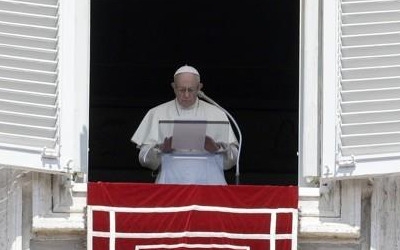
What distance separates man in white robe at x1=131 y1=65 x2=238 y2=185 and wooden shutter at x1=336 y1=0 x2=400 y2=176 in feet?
2.54

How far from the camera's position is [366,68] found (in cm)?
836

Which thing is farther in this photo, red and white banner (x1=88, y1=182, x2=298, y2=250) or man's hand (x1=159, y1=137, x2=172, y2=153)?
man's hand (x1=159, y1=137, x2=172, y2=153)

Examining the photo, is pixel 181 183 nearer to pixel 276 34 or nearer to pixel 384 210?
pixel 384 210

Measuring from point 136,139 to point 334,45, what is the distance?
119 centimetres

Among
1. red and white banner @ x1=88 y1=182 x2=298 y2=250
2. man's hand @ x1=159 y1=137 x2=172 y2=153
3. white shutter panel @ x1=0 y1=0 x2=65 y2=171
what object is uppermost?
white shutter panel @ x1=0 y1=0 x2=65 y2=171

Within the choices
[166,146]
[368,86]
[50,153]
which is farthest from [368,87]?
[50,153]

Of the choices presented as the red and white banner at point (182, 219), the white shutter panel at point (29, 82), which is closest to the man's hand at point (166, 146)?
the red and white banner at point (182, 219)

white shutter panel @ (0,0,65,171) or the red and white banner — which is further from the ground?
white shutter panel @ (0,0,65,171)

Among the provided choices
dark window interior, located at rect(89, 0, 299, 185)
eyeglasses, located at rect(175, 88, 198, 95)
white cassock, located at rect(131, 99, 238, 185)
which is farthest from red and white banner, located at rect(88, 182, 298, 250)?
dark window interior, located at rect(89, 0, 299, 185)

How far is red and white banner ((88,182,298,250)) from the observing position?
326 inches

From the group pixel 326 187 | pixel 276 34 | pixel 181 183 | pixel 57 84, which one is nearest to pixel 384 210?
pixel 326 187

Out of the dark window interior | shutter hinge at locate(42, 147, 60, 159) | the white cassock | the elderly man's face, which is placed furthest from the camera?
the dark window interior

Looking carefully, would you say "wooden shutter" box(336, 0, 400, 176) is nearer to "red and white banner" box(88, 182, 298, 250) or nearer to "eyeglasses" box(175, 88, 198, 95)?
"red and white banner" box(88, 182, 298, 250)

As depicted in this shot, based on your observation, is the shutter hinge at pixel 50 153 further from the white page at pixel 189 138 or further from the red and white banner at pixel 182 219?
the white page at pixel 189 138
